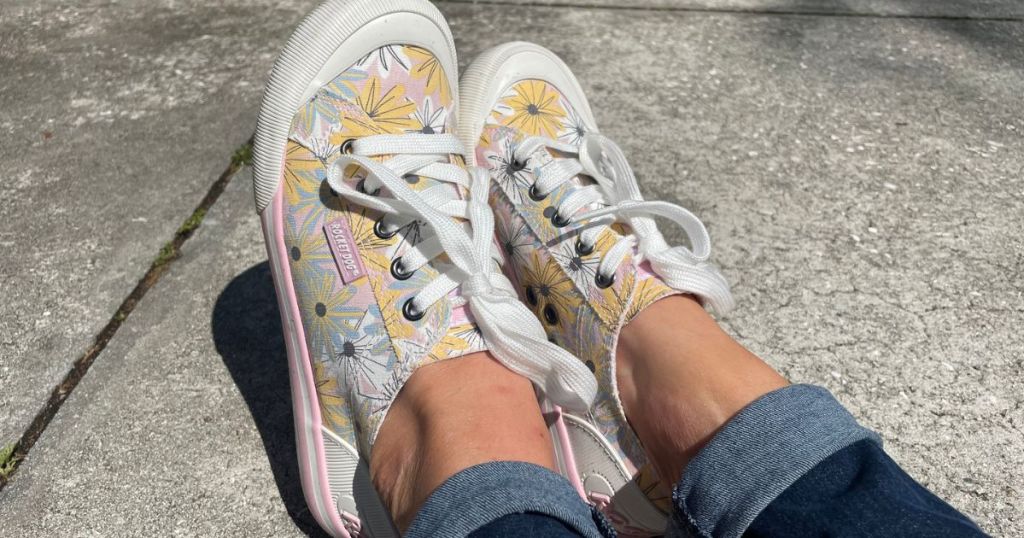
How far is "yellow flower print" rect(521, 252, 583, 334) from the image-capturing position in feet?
3.91

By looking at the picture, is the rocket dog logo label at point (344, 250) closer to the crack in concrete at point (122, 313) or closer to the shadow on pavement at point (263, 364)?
the shadow on pavement at point (263, 364)

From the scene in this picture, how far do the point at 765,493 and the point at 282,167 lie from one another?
808 mm

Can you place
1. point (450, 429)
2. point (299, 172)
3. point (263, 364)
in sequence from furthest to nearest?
point (263, 364)
point (299, 172)
point (450, 429)

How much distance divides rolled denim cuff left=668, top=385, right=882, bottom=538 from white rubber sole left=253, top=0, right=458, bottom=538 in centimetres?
40

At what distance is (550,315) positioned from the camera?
4.03ft

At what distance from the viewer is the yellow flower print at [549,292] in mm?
1192

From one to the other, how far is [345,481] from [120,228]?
80 cm

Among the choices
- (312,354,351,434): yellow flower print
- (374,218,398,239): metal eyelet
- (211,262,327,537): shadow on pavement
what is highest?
(374,218,398,239): metal eyelet

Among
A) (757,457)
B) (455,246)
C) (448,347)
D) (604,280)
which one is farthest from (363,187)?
(757,457)

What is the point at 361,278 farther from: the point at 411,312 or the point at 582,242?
the point at 582,242

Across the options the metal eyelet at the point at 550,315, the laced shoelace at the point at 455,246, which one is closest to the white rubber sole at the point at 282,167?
the laced shoelace at the point at 455,246

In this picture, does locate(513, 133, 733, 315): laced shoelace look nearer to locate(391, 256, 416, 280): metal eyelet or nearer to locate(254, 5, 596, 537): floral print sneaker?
locate(254, 5, 596, 537): floral print sneaker

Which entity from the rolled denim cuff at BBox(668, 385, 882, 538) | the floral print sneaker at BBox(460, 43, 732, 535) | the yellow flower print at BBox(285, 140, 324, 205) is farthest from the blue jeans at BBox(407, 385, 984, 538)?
the yellow flower print at BBox(285, 140, 324, 205)

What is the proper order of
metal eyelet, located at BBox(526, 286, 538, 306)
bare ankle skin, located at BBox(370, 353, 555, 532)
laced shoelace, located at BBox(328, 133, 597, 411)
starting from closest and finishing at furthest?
bare ankle skin, located at BBox(370, 353, 555, 532)
laced shoelace, located at BBox(328, 133, 597, 411)
metal eyelet, located at BBox(526, 286, 538, 306)
